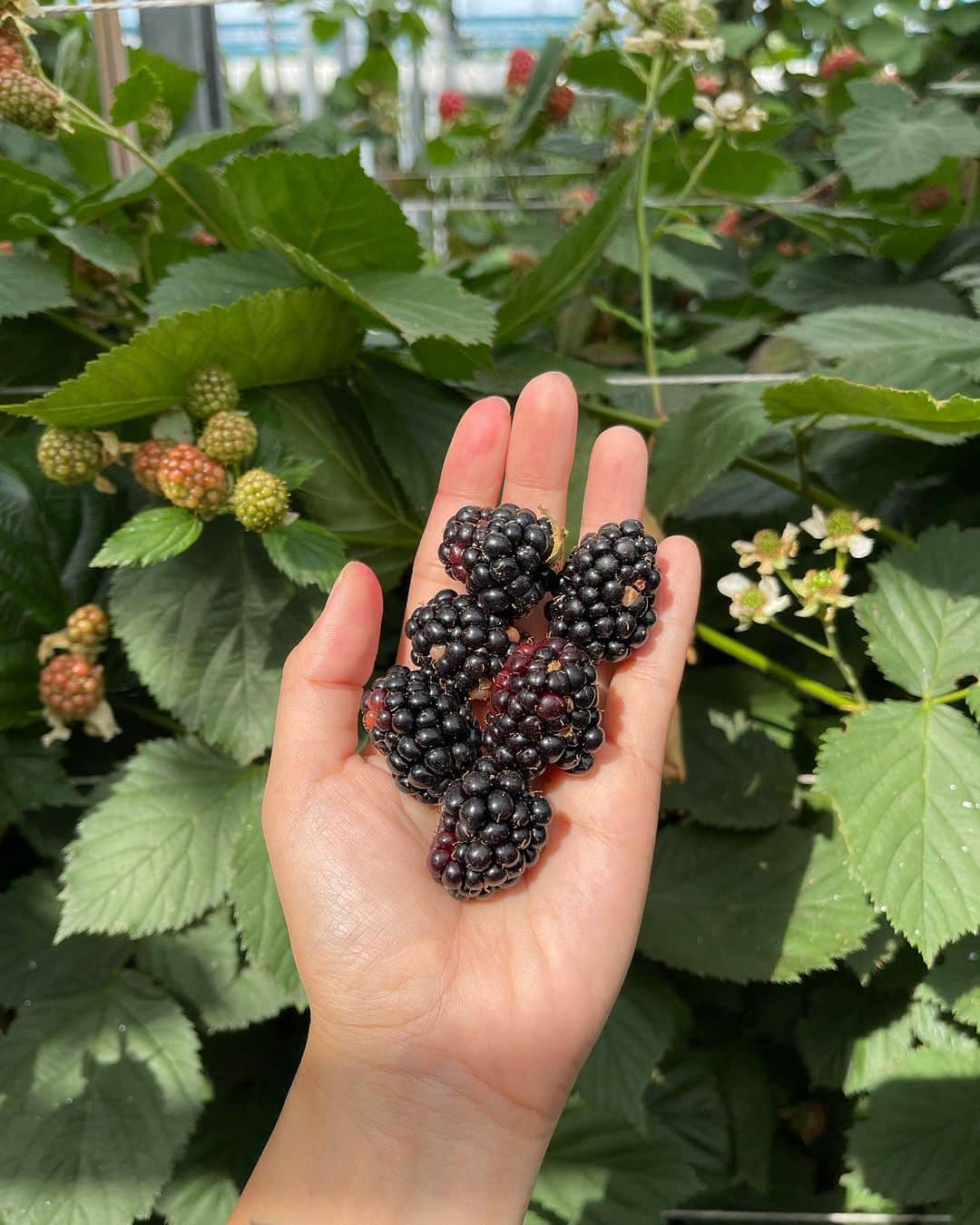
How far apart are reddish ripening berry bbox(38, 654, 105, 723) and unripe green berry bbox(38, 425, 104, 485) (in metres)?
0.18

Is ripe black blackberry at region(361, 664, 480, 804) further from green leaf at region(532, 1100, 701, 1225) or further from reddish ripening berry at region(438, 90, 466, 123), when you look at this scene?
reddish ripening berry at region(438, 90, 466, 123)

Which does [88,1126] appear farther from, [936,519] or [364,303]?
[936,519]

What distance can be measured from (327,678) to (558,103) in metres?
1.04

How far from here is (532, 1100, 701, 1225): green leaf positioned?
97 cm

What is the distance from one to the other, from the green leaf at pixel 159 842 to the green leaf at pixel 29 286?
0.43m

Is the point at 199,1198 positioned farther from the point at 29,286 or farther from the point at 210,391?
the point at 29,286

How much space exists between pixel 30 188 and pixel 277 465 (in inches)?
13.5

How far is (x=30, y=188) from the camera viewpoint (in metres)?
0.79

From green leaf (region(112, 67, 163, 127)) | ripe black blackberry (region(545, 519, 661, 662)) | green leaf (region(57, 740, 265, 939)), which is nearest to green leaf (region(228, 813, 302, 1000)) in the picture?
green leaf (region(57, 740, 265, 939))

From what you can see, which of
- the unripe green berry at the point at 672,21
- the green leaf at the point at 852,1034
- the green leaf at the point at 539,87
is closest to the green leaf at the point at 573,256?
the unripe green berry at the point at 672,21

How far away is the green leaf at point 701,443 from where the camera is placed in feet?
2.66

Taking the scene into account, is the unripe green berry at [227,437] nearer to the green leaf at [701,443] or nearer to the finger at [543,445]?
the finger at [543,445]

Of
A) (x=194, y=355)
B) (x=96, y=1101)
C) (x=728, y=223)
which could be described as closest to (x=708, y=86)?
(x=728, y=223)

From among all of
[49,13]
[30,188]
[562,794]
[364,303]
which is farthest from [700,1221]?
[49,13]
